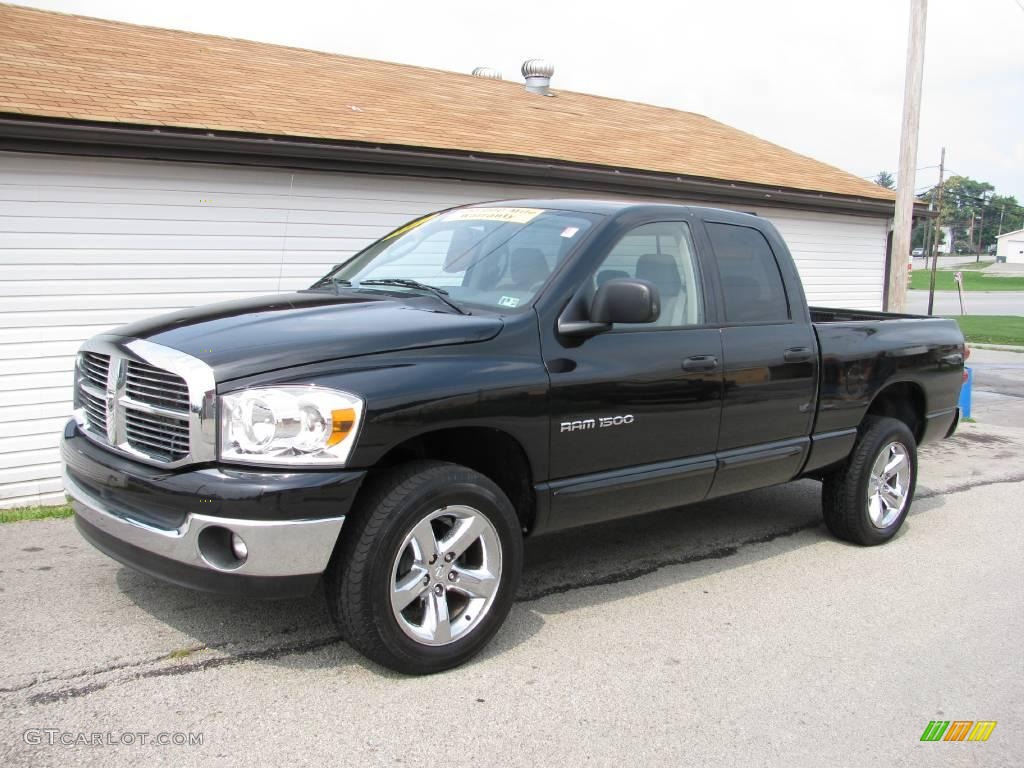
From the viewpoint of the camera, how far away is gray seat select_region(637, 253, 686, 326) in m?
4.87

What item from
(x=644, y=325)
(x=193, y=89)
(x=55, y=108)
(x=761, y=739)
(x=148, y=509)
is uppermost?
(x=193, y=89)

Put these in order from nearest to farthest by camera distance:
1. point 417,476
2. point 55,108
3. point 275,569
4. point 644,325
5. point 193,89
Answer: point 275,569 < point 417,476 < point 644,325 < point 55,108 < point 193,89

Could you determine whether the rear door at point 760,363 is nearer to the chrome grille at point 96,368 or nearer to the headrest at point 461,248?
the headrest at point 461,248

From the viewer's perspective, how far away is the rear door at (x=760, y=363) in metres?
5.07

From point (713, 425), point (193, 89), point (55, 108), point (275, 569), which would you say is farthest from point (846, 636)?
point (193, 89)

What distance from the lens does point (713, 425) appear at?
494cm

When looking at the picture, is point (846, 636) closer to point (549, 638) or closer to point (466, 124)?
point (549, 638)

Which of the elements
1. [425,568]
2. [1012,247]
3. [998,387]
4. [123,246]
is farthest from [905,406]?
[1012,247]

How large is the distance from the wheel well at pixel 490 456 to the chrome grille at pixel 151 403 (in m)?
0.89

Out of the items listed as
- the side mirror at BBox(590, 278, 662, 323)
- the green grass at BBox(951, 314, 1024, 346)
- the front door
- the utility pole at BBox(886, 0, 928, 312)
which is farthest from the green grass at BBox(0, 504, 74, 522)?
the green grass at BBox(951, 314, 1024, 346)

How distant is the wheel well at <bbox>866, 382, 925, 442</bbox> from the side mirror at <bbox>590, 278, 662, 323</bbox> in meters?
2.77

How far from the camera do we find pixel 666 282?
16.2 feet

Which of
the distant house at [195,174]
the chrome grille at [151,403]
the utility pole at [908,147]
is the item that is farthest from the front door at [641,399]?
the utility pole at [908,147]

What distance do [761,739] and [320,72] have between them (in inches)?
383
